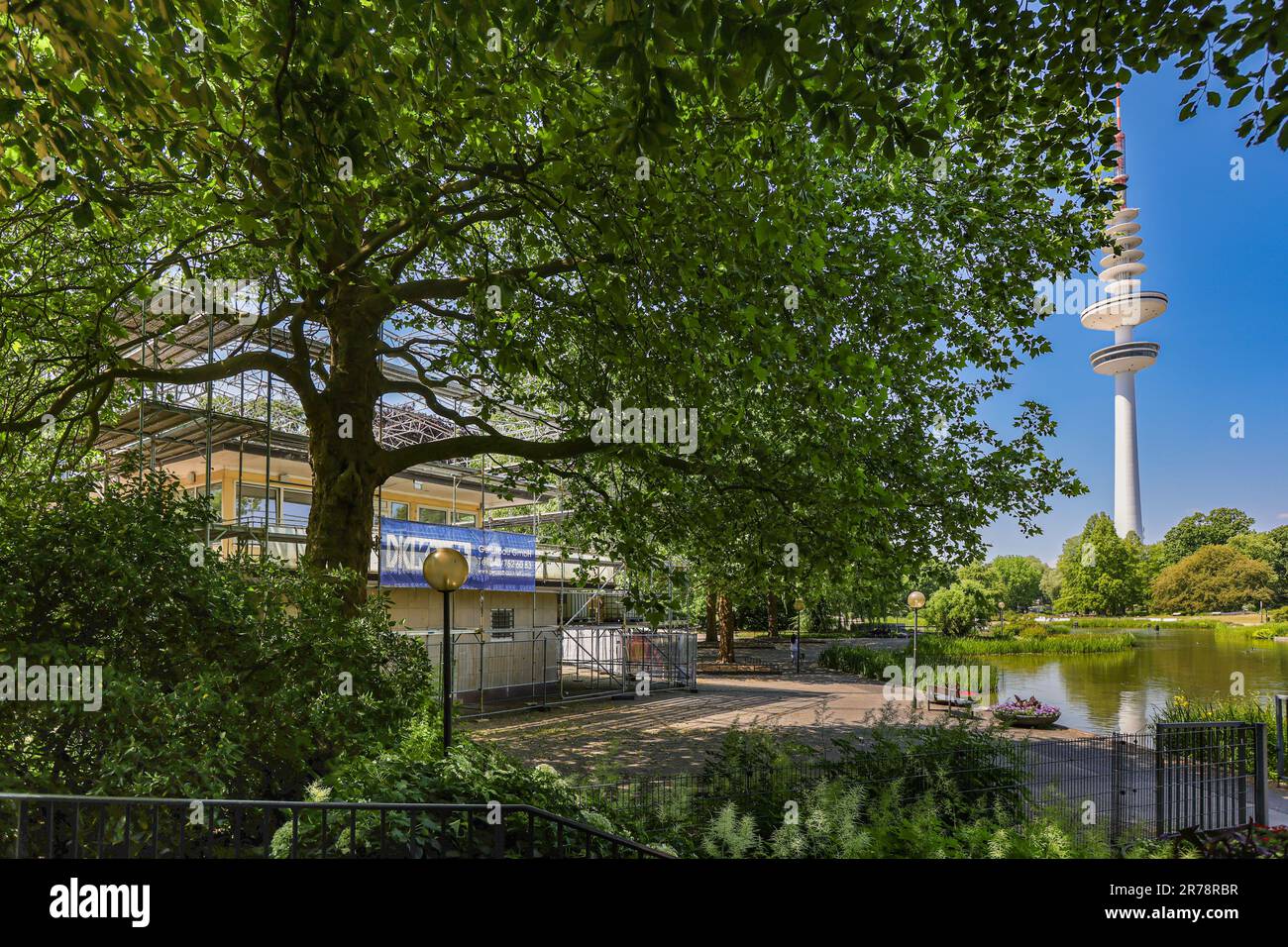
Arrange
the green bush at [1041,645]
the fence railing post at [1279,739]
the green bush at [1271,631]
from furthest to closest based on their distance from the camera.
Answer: the green bush at [1271,631] → the green bush at [1041,645] → the fence railing post at [1279,739]

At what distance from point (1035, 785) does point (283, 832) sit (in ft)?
33.4

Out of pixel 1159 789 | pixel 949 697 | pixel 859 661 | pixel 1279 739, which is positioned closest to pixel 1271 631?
pixel 859 661

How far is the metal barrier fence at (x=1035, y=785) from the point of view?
9539 mm

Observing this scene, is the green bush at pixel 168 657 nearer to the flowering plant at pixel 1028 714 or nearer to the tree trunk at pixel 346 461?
the tree trunk at pixel 346 461

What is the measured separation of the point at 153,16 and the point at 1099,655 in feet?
170

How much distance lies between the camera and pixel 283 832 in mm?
5324

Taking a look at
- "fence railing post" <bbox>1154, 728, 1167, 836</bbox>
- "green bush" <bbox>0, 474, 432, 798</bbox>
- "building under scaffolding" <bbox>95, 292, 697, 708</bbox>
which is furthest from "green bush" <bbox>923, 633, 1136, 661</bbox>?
"green bush" <bbox>0, 474, 432, 798</bbox>

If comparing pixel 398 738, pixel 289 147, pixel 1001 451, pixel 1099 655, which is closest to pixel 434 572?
pixel 398 738

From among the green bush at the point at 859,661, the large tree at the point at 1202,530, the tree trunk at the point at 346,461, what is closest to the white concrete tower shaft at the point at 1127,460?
the large tree at the point at 1202,530

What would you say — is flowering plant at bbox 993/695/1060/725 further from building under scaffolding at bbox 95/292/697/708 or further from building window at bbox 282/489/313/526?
building window at bbox 282/489/313/526

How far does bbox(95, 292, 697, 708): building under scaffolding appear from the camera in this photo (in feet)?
57.9

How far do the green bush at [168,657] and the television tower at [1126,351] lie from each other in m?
129
